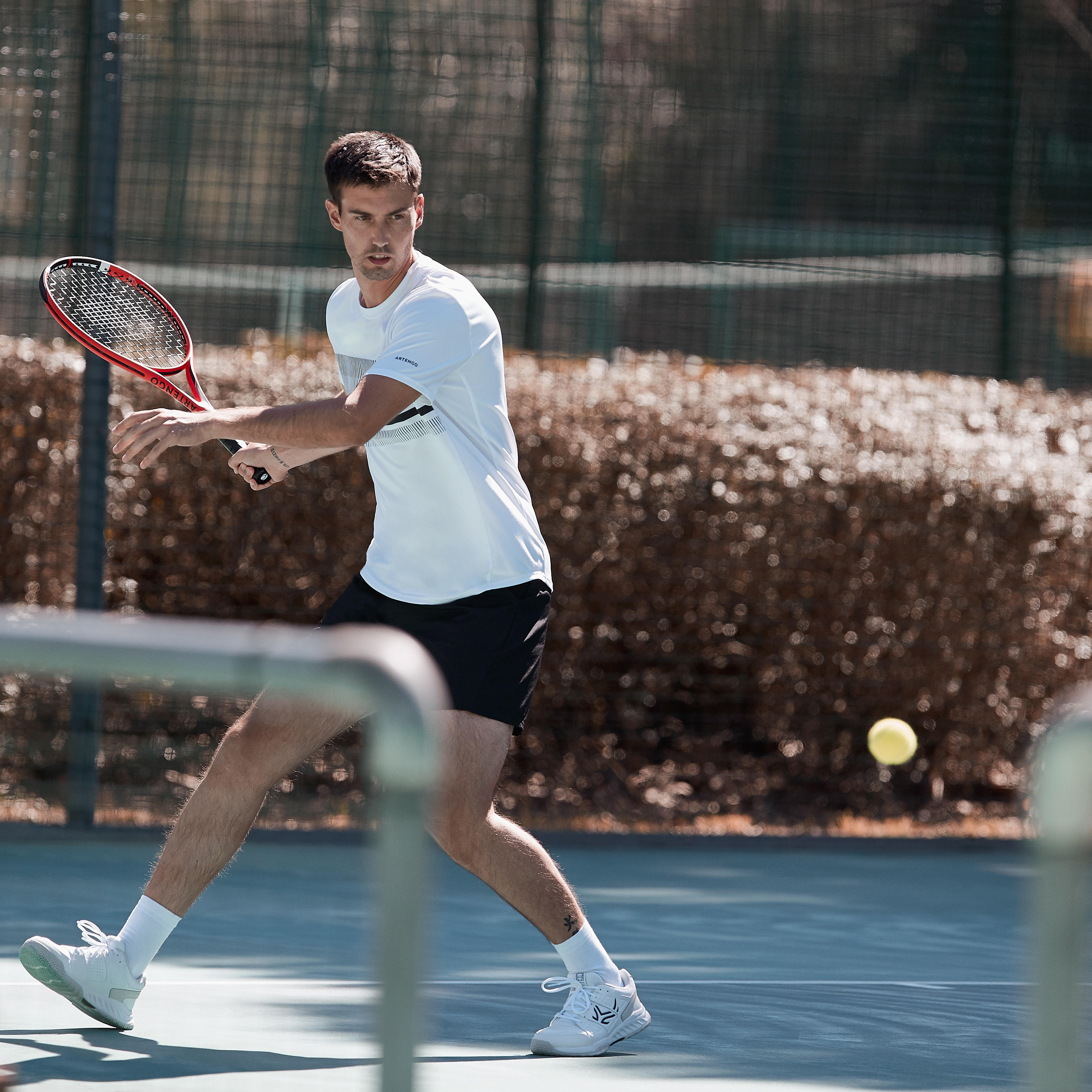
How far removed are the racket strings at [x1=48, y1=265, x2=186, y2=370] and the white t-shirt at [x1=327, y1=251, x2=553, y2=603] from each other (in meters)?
0.85

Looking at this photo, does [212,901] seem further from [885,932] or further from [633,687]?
[633,687]

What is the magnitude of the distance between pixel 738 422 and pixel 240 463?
131 inches

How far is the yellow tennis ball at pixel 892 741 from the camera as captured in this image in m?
6.57

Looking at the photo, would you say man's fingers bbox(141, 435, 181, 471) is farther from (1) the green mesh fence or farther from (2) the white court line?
(1) the green mesh fence

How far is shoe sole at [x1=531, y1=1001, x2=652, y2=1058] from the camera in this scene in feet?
10.8

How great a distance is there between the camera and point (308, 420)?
3203mm

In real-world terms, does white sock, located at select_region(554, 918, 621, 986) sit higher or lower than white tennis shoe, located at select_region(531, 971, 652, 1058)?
higher

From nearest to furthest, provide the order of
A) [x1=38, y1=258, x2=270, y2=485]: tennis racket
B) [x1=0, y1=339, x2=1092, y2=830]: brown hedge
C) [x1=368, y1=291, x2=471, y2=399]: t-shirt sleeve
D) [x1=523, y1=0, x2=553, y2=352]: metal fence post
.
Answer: [x1=368, y1=291, x2=471, y2=399]: t-shirt sleeve → [x1=38, y1=258, x2=270, y2=485]: tennis racket → [x1=0, y1=339, x2=1092, y2=830]: brown hedge → [x1=523, y1=0, x2=553, y2=352]: metal fence post

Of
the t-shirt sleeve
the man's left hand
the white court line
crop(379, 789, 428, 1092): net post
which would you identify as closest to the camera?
crop(379, 789, 428, 1092): net post

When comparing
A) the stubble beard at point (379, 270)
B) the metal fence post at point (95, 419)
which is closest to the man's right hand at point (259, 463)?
the stubble beard at point (379, 270)

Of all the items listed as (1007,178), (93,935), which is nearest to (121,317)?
(93,935)

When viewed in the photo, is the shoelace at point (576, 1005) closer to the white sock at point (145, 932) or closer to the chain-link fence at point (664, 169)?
the white sock at point (145, 932)

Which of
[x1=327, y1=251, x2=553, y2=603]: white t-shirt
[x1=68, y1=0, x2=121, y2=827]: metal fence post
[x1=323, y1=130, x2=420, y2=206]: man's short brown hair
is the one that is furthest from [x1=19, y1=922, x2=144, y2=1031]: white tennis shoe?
[x1=68, y1=0, x2=121, y2=827]: metal fence post

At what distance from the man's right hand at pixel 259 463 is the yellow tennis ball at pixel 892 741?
362 centimetres
